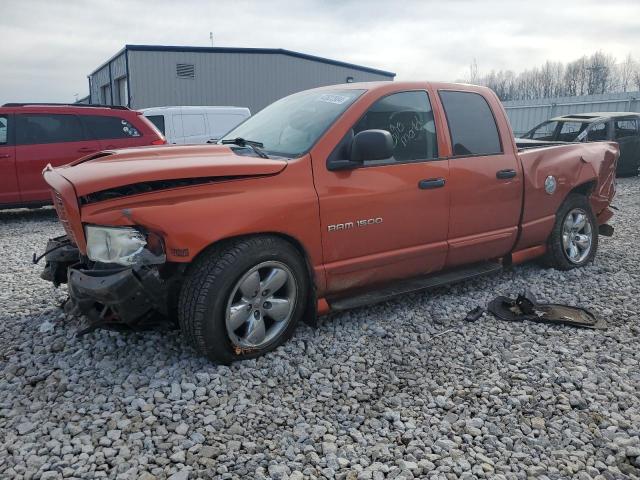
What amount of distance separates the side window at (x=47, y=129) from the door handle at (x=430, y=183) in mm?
6771

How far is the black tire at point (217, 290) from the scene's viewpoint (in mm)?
3158

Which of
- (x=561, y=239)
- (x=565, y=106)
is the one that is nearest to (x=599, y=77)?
(x=565, y=106)

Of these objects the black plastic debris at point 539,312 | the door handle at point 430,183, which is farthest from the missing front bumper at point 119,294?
the black plastic debris at point 539,312

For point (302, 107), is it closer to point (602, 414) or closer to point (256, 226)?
point (256, 226)

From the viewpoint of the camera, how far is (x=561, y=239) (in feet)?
17.5

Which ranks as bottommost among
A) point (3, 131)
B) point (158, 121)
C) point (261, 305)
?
point (261, 305)

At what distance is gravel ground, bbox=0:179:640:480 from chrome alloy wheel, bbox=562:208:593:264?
1.12 metres

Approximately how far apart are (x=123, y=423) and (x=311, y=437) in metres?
0.99

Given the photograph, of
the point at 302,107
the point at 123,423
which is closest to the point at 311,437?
the point at 123,423

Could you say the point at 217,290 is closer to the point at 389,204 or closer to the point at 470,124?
the point at 389,204

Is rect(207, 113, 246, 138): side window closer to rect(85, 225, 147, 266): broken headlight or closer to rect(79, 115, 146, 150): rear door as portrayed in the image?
rect(79, 115, 146, 150): rear door

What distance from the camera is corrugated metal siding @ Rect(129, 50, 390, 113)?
22.6 m

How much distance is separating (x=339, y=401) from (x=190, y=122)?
1142 centimetres

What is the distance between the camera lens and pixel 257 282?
3350 millimetres
